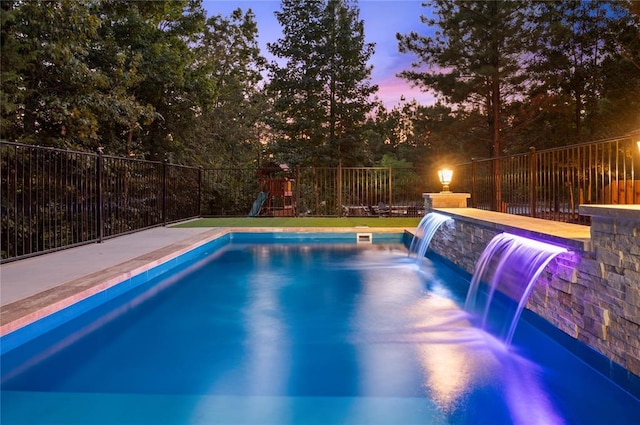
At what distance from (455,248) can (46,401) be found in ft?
18.1

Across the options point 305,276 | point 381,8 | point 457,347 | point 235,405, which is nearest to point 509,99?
point 381,8

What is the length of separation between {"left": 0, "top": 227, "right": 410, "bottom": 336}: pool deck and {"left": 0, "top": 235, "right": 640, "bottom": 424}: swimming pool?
0.26 meters

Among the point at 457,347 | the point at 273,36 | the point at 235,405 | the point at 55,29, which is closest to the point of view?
the point at 235,405

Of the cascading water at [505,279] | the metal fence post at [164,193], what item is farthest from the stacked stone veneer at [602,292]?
the metal fence post at [164,193]

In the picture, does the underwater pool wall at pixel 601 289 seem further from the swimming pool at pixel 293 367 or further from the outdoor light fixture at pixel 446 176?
the outdoor light fixture at pixel 446 176

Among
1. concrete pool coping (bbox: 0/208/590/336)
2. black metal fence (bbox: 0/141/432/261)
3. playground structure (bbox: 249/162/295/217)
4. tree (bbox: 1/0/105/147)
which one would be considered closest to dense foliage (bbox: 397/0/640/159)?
black metal fence (bbox: 0/141/432/261)

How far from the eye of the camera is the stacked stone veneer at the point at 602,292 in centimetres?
258

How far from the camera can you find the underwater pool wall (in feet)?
8.48

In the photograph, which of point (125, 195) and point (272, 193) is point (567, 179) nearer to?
point (125, 195)

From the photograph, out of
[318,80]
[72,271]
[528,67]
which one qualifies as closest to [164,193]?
[72,271]

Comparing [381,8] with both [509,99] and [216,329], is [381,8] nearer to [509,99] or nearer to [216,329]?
[509,99]

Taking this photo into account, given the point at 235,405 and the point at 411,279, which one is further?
the point at 411,279

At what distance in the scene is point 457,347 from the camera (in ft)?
12.1

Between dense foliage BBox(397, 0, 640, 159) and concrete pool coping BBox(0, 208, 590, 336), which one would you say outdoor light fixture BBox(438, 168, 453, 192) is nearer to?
concrete pool coping BBox(0, 208, 590, 336)
